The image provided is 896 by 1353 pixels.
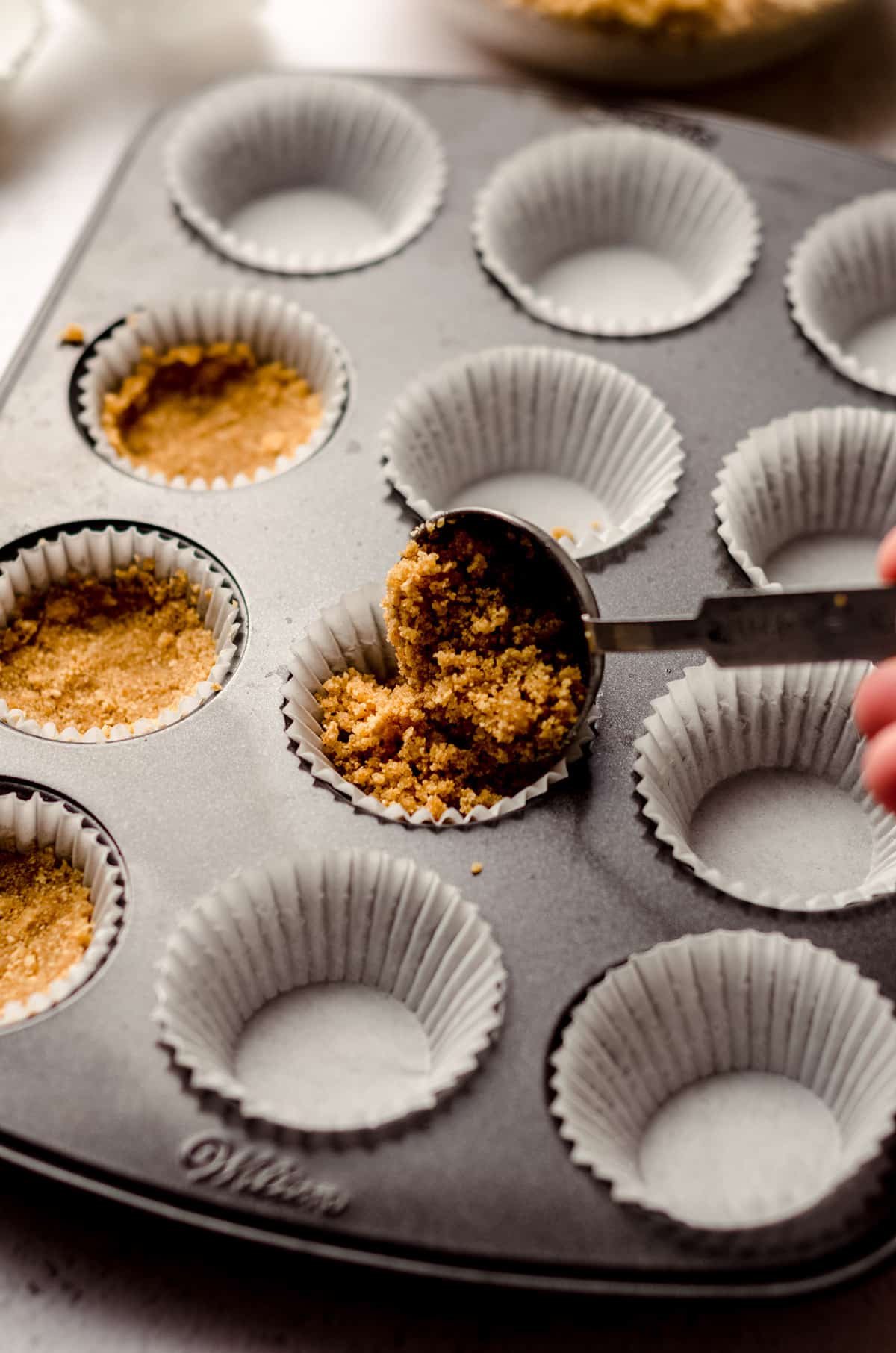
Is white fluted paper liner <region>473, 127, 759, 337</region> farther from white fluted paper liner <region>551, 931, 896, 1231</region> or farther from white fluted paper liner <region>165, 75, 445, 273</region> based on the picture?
white fluted paper liner <region>551, 931, 896, 1231</region>

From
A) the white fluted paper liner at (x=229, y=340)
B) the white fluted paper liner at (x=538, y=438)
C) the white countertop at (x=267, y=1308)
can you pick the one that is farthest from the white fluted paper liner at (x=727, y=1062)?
the white fluted paper liner at (x=229, y=340)

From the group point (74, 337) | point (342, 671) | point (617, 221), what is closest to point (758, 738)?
point (342, 671)

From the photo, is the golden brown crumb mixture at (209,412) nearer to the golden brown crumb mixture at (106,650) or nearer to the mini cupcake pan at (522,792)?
the mini cupcake pan at (522,792)

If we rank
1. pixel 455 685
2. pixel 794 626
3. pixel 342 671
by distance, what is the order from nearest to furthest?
pixel 794 626
pixel 455 685
pixel 342 671

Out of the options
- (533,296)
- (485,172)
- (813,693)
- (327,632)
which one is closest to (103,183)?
Result: (485,172)

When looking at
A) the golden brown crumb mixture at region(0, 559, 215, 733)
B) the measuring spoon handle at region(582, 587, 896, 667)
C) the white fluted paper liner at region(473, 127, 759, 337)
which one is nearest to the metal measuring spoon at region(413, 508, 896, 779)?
the measuring spoon handle at region(582, 587, 896, 667)

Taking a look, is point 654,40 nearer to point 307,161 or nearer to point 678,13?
point 678,13

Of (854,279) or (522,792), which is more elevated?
(854,279)
